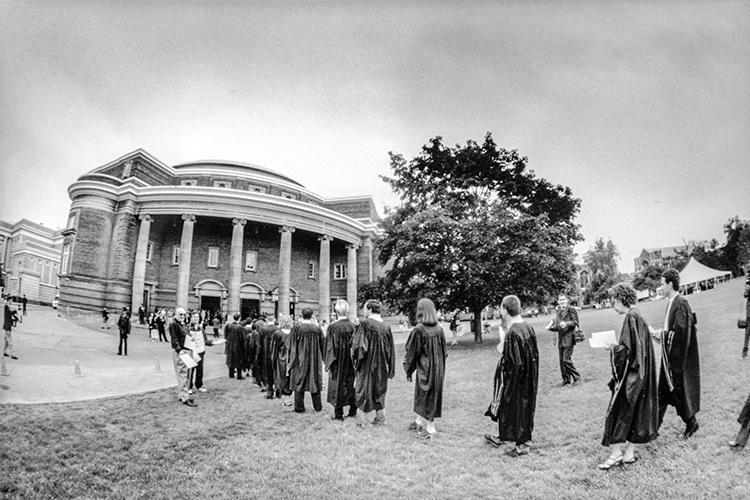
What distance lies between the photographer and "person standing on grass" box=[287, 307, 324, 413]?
27.8 feet

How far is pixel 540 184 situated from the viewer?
21.6 metres

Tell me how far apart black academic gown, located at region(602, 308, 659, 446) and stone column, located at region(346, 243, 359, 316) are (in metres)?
31.6

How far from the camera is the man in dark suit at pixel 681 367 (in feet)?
16.4

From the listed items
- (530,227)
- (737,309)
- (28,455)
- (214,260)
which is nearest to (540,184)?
(530,227)

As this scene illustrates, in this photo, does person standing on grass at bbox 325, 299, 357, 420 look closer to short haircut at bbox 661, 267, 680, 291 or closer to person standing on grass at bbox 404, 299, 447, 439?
person standing on grass at bbox 404, 299, 447, 439

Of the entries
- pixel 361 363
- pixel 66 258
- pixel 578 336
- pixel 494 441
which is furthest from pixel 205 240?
pixel 494 441

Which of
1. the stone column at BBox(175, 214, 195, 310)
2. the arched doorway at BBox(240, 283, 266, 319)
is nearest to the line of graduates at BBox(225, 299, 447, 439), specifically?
the stone column at BBox(175, 214, 195, 310)

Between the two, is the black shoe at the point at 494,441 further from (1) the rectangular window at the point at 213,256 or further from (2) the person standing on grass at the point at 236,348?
(1) the rectangular window at the point at 213,256

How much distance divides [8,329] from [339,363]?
17.8ft

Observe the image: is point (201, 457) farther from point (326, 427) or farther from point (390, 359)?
point (390, 359)

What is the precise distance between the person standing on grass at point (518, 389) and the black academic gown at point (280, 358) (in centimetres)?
515

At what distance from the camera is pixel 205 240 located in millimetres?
34594

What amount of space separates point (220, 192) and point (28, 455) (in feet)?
91.4

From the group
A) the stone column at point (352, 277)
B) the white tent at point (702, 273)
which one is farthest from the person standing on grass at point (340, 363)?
the stone column at point (352, 277)
